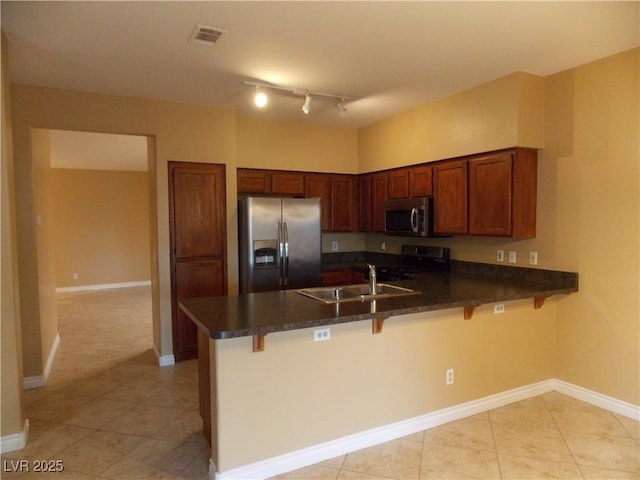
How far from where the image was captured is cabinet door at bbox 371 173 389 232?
4.87 meters

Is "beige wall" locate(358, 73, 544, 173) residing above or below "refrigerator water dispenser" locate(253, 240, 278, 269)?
above

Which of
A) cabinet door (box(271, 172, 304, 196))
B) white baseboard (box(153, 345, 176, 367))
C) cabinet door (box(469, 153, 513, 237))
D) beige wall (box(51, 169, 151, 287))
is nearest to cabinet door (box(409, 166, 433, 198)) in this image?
cabinet door (box(469, 153, 513, 237))

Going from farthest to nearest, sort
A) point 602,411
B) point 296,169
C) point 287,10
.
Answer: point 296,169 < point 602,411 < point 287,10

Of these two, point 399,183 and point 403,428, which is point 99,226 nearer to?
point 399,183

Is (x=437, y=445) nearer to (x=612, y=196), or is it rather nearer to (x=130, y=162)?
(x=612, y=196)

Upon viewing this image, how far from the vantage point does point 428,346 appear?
2.85 meters

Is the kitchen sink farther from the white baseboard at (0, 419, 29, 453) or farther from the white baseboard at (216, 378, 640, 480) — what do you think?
the white baseboard at (0, 419, 29, 453)

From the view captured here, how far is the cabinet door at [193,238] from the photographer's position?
413 cm

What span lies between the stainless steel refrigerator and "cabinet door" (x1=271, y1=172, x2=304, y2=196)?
635 mm

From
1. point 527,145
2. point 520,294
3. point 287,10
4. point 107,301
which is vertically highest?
point 287,10

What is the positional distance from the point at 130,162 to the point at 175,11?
6436 mm

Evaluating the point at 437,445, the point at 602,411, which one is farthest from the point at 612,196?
the point at 437,445

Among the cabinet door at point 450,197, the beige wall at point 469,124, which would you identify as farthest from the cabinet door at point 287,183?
the cabinet door at point 450,197

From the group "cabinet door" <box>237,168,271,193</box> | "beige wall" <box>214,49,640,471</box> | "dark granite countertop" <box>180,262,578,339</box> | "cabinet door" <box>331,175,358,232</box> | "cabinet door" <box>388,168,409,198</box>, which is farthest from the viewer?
"cabinet door" <box>331,175,358,232</box>
